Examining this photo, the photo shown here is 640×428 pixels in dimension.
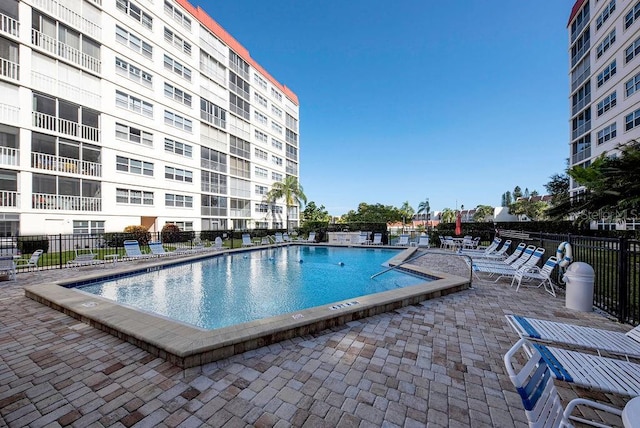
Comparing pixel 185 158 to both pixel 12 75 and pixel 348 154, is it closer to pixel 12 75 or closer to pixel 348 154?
pixel 12 75

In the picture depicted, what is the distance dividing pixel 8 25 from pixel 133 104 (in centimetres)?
685

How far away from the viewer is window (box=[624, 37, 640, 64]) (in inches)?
735

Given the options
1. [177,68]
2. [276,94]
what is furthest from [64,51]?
[276,94]

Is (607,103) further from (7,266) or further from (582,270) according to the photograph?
(7,266)

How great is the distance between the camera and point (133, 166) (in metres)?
20.6

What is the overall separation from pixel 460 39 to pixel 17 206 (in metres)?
30.5

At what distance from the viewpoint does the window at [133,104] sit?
776 inches

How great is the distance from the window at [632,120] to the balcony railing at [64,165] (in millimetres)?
38424

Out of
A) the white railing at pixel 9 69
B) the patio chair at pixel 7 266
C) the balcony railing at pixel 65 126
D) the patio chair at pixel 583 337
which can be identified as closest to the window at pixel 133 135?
the balcony railing at pixel 65 126

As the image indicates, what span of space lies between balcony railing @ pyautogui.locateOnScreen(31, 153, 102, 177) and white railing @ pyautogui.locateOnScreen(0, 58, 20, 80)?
13.9 ft

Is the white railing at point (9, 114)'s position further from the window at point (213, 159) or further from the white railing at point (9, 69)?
the window at point (213, 159)

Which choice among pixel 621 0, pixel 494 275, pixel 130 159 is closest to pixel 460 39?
pixel 621 0

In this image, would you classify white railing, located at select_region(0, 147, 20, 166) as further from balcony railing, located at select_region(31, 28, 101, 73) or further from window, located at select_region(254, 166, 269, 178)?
window, located at select_region(254, 166, 269, 178)

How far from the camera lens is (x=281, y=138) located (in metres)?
39.2
